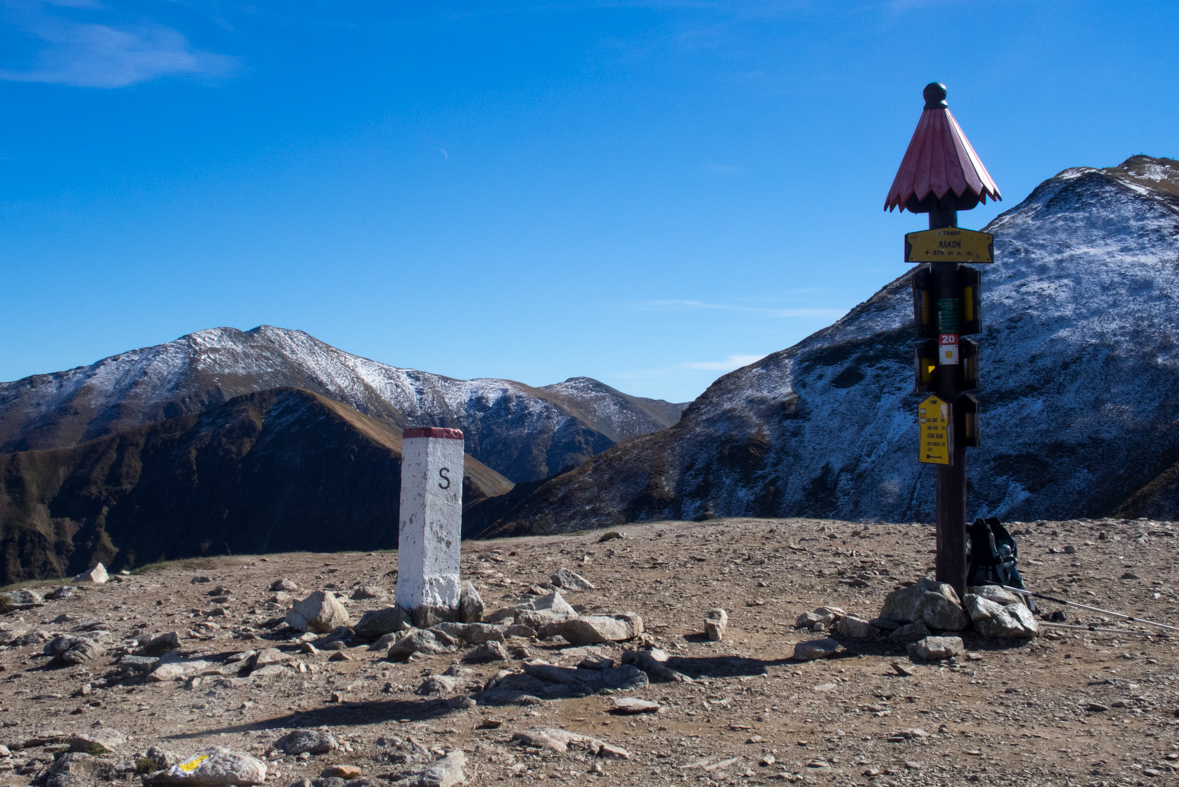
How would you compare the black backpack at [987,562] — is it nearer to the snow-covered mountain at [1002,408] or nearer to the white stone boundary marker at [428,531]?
the white stone boundary marker at [428,531]

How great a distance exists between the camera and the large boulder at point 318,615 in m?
9.34

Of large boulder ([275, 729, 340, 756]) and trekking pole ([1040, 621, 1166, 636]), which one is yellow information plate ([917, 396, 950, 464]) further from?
large boulder ([275, 729, 340, 756])

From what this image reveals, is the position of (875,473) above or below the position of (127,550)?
above

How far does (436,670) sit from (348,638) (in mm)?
1721

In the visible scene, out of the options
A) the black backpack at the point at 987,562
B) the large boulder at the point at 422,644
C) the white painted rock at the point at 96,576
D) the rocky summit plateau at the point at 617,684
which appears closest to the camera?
the rocky summit plateau at the point at 617,684

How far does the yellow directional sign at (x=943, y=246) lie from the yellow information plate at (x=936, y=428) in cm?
157

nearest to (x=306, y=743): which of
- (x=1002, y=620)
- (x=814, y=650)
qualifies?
(x=814, y=650)

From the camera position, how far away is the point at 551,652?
811 centimetres

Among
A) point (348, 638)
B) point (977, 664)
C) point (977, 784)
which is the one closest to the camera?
point (977, 784)

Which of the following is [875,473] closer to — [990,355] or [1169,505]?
[990,355]

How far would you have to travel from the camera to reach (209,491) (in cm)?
14525

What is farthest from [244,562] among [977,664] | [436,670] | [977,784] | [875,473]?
[875,473]

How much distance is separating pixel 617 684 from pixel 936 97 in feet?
25.3

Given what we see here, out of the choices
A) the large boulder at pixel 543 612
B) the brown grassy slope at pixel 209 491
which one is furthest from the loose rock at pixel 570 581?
the brown grassy slope at pixel 209 491
